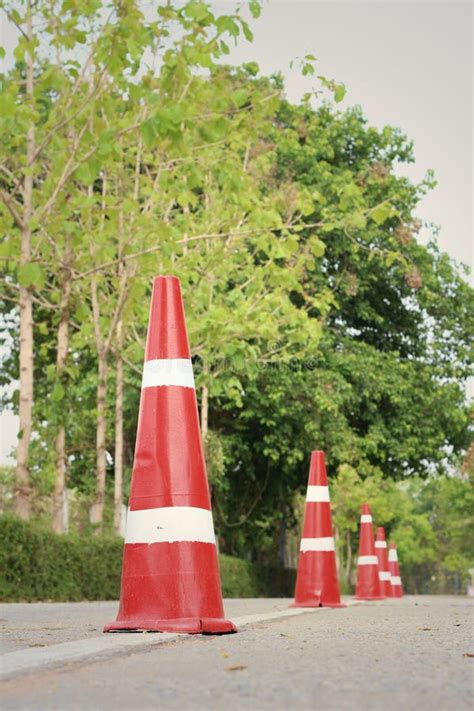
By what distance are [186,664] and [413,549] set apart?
89.0m

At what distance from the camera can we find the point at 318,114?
1341 inches

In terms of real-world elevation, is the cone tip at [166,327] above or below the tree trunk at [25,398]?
below

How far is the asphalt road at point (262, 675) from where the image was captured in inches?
135

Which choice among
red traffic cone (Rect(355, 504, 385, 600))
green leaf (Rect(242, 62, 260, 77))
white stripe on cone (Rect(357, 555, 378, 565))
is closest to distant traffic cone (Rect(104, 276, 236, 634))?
red traffic cone (Rect(355, 504, 385, 600))

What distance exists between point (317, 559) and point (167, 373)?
532 cm

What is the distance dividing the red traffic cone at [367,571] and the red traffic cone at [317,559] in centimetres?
652

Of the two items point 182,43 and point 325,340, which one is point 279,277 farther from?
point 325,340

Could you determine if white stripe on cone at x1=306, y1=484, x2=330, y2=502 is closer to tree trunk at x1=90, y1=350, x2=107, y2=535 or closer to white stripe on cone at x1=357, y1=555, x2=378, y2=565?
white stripe on cone at x1=357, y1=555, x2=378, y2=565

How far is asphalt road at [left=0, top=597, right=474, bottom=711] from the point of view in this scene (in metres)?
3.43

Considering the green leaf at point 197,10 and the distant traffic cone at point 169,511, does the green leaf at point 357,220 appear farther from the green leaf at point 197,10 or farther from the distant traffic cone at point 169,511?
the distant traffic cone at point 169,511

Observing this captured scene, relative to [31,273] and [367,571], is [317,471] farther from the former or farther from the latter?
[367,571]

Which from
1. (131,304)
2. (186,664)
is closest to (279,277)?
(131,304)

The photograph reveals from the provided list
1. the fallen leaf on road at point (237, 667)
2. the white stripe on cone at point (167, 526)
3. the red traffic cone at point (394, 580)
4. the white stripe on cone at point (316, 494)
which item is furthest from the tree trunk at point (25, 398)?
the red traffic cone at point (394, 580)

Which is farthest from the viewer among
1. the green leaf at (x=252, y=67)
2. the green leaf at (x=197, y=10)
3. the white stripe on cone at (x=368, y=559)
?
the green leaf at (x=252, y=67)
